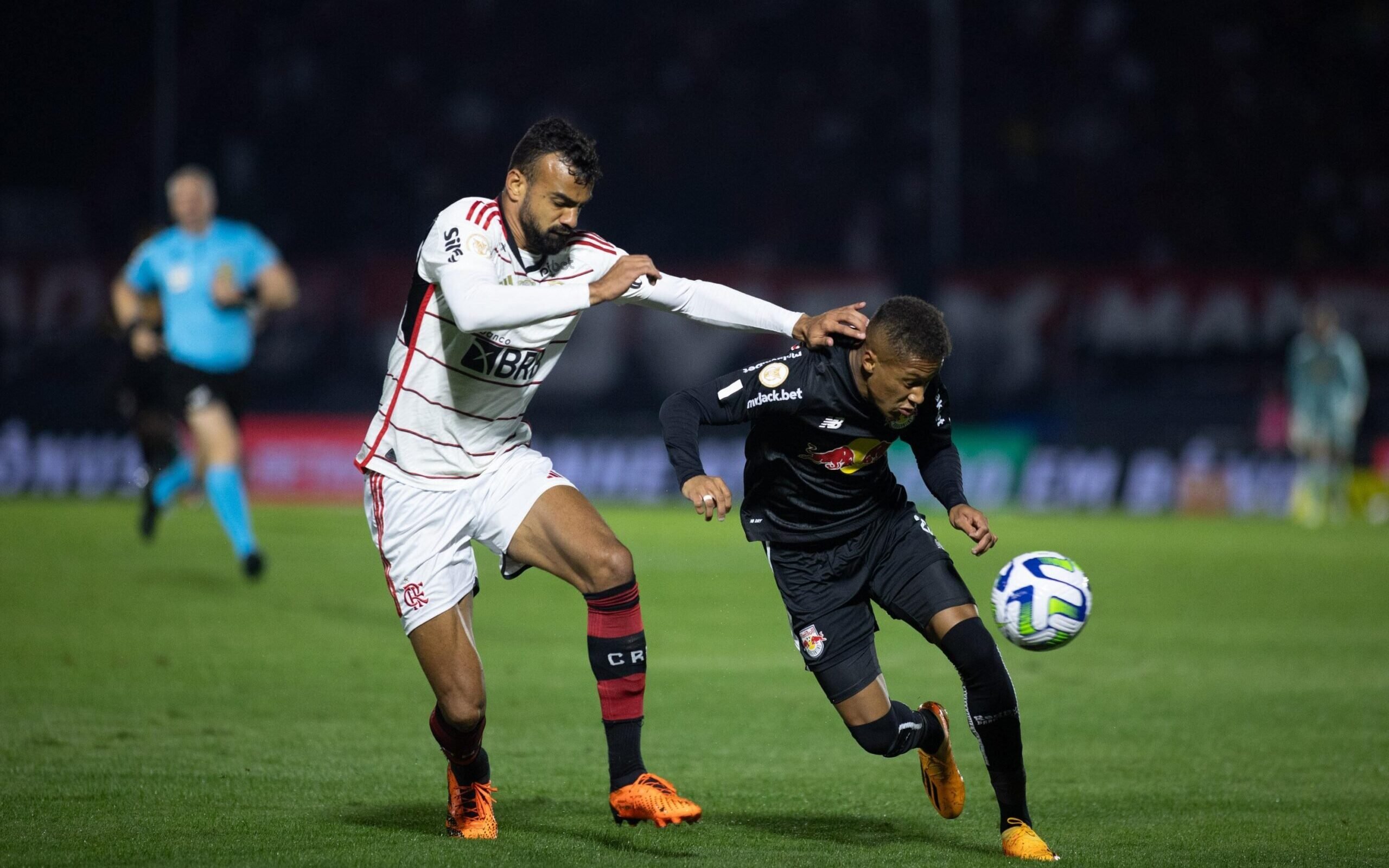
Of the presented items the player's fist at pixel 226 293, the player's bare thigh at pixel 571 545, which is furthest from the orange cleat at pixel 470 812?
the player's fist at pixel 226 293

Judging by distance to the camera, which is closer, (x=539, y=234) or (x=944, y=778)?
(x=539, y=234)

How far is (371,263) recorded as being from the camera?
2038 centimetres

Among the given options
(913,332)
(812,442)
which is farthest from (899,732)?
(913,332)

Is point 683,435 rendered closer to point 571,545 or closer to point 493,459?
point 571,545

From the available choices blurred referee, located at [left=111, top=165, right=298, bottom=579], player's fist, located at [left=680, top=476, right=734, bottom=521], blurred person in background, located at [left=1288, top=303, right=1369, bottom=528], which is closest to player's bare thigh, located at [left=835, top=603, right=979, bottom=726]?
player's fist, located at [left=680, top=476, right=734, bottom=521]

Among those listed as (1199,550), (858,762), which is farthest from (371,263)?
(858,762)

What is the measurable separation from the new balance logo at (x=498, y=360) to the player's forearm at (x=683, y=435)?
0.46 metres

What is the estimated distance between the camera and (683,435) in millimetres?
4719

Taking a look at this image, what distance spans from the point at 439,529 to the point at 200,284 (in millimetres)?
6533

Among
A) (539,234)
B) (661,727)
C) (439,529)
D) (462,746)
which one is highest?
(539,234)

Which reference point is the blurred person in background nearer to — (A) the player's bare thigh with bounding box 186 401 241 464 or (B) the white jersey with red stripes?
(A) the player's bare thigh with bounding box 186 401 241 464

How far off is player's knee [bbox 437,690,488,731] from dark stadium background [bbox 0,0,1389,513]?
52.3 ft

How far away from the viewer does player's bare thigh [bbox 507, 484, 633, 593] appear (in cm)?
473

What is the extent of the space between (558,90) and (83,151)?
287 inches
